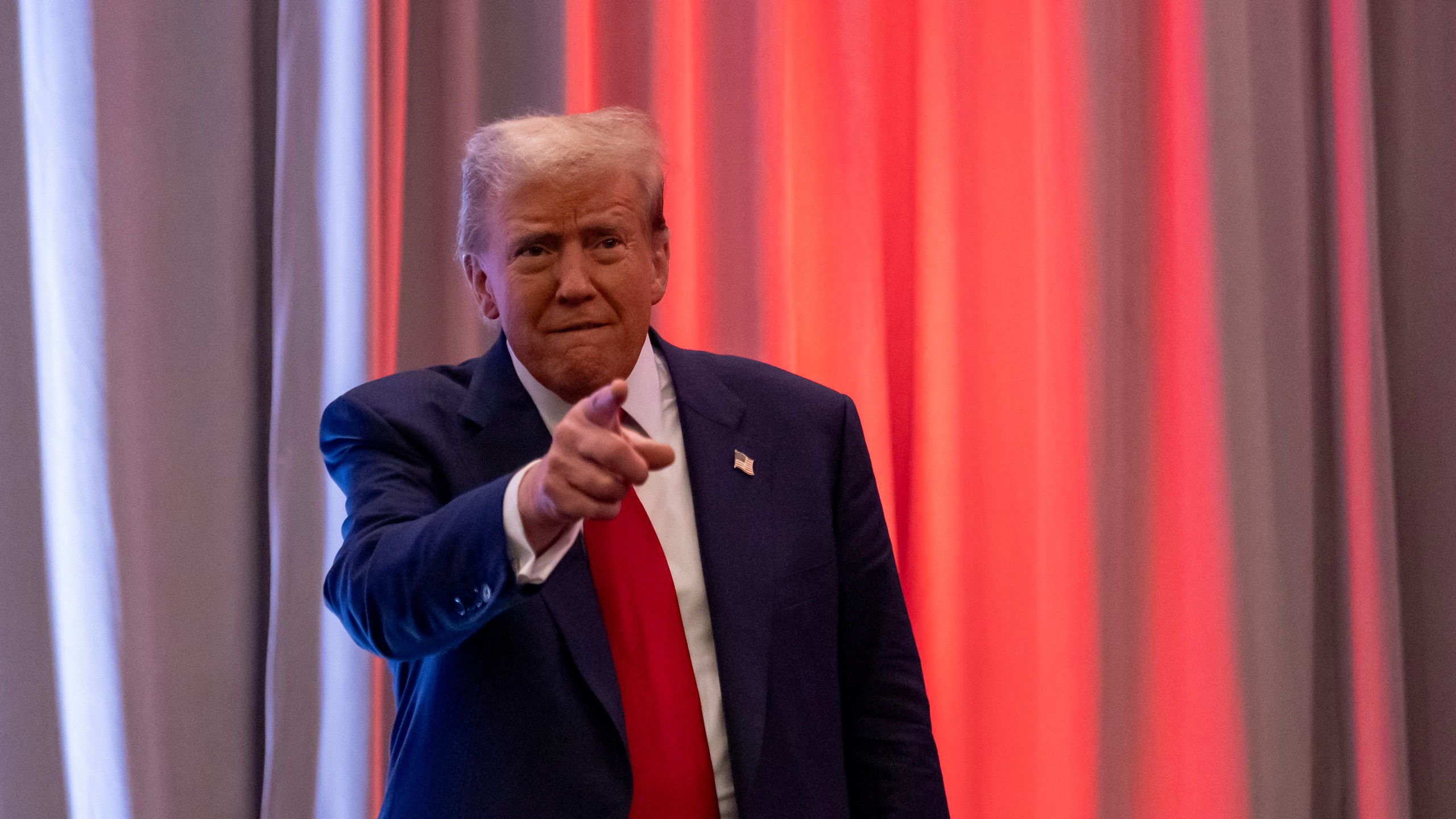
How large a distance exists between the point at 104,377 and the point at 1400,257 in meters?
2.61

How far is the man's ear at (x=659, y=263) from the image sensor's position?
1483 mm

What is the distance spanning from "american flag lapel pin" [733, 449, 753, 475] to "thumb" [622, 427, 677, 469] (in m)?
0.43

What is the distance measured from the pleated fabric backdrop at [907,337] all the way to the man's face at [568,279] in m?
0.83

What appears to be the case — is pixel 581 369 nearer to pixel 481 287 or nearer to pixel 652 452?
pixel 481 287

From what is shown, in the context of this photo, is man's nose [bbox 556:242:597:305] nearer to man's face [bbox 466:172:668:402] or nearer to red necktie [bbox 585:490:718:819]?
man's face [bbox 466:172:668:402]

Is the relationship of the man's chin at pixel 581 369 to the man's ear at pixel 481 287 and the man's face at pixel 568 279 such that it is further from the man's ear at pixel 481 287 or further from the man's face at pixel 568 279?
the man's ear at pixel 481 287

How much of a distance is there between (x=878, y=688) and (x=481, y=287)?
2.30ft

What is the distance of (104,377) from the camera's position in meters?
2.02

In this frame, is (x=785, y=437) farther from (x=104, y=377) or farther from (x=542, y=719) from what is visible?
(x=104, y=377)

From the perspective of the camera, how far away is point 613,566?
1311mm

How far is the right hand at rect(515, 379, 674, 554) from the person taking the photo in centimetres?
96

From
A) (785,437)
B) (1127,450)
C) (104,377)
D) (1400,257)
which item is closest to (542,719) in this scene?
(785,437)

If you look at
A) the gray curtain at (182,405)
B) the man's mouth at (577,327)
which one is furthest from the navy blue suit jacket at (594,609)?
the gray curtain at (182,405)

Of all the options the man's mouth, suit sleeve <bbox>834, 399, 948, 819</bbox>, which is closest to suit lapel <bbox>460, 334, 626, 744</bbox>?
the man's mouth
